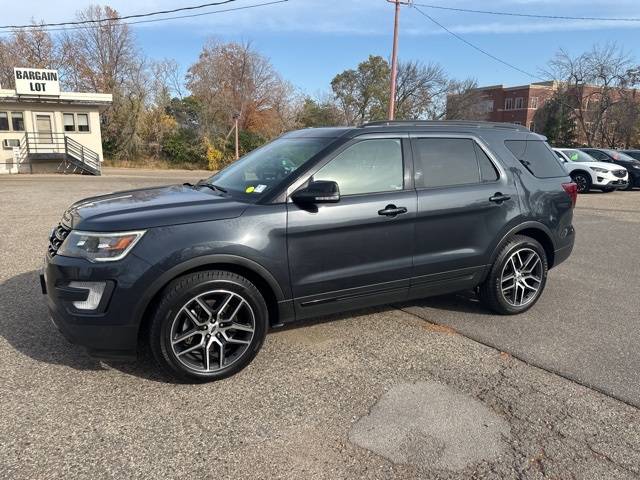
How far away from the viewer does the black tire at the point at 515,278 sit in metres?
4.43

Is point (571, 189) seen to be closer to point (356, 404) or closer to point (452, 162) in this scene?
point (452, 162)

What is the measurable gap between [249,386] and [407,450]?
1174 mm

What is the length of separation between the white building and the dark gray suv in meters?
29.2

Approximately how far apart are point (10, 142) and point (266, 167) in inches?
1205

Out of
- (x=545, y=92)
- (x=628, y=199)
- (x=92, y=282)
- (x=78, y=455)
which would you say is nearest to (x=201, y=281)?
(x=92, y=282)

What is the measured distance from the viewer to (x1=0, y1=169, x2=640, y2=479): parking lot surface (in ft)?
8.09

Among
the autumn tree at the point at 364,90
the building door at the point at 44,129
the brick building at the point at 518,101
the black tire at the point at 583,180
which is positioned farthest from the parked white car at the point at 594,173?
the brick building at the point at 518,101

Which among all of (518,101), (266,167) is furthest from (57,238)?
(518,101)

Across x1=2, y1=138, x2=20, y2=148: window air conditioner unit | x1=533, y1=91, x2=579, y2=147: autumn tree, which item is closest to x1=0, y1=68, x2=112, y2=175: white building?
x1=2, y1=138, x2=20, y2=148: window air conditioner unit

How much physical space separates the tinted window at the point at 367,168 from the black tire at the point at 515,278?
136cm

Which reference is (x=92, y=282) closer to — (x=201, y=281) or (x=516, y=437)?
(x=201, y=281)

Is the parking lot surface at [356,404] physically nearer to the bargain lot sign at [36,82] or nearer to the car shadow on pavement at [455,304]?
the car shadow on pavement at [455,304]

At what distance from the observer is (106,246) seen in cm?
300

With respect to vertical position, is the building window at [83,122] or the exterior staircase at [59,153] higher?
the building window at [83,122]
